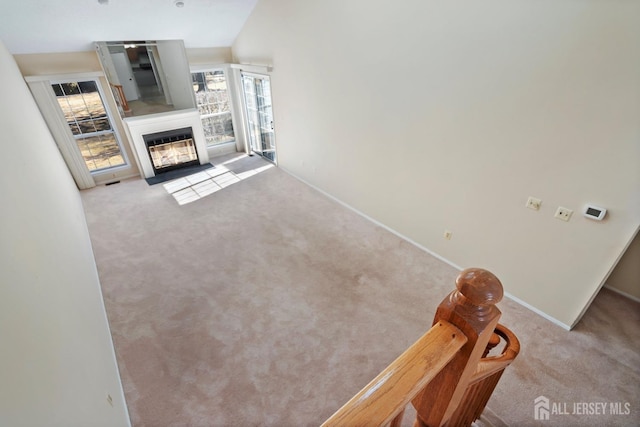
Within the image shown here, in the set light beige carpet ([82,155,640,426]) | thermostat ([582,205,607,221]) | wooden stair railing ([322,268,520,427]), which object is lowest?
light beige carpet ([82,155,640,426])

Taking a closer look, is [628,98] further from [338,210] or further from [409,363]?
[338,210]

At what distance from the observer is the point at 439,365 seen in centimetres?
71

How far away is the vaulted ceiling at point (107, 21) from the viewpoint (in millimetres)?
3699

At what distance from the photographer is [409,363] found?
704mm

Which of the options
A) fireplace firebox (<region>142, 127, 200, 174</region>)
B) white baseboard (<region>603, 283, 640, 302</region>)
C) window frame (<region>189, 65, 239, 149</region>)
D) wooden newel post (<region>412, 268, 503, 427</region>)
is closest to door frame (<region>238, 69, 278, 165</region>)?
window frame (<region>189, 65, 239, 149</region>)

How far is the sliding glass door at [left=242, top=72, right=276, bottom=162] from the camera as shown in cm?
597

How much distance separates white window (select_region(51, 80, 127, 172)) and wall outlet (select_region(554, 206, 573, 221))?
285 inches

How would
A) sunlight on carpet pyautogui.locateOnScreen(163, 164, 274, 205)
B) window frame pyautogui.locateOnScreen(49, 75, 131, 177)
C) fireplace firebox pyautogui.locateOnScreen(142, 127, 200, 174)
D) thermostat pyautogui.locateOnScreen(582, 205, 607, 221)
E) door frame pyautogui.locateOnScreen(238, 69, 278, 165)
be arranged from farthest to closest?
1. fireplace firebox pyautogui.locateOnScreen(142, 127, 200, 174)
2. door frame pyautogui.locateOnScreen(238, 69, 278, 165)
3. sunlight on carpet pyautogui.locateOnScreen(163, 164, 274, 205)
4. window frame pyautogui.locateOnScreen(49, 75, 131, 177)
5. thermostat pyautogui.locateOnScreen(582, 205, 607, 221)

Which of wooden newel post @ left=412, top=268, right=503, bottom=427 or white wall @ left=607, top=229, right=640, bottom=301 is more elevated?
wooden newel post @ left=412, top=268, right=503, bottom=427

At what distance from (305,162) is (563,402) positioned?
468 centimetres

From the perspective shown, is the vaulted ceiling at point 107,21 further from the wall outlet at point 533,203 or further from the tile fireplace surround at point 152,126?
the wall outlet at point 533,203

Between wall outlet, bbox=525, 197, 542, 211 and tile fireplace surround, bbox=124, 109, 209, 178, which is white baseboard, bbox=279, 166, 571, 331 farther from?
tile fireplace surround, bbox=124, 109, 209, 178

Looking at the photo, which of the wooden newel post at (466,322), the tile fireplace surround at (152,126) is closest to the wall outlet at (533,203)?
the wooden newel post at (466,322)

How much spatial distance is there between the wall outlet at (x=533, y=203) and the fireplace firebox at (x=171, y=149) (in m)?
6.25
